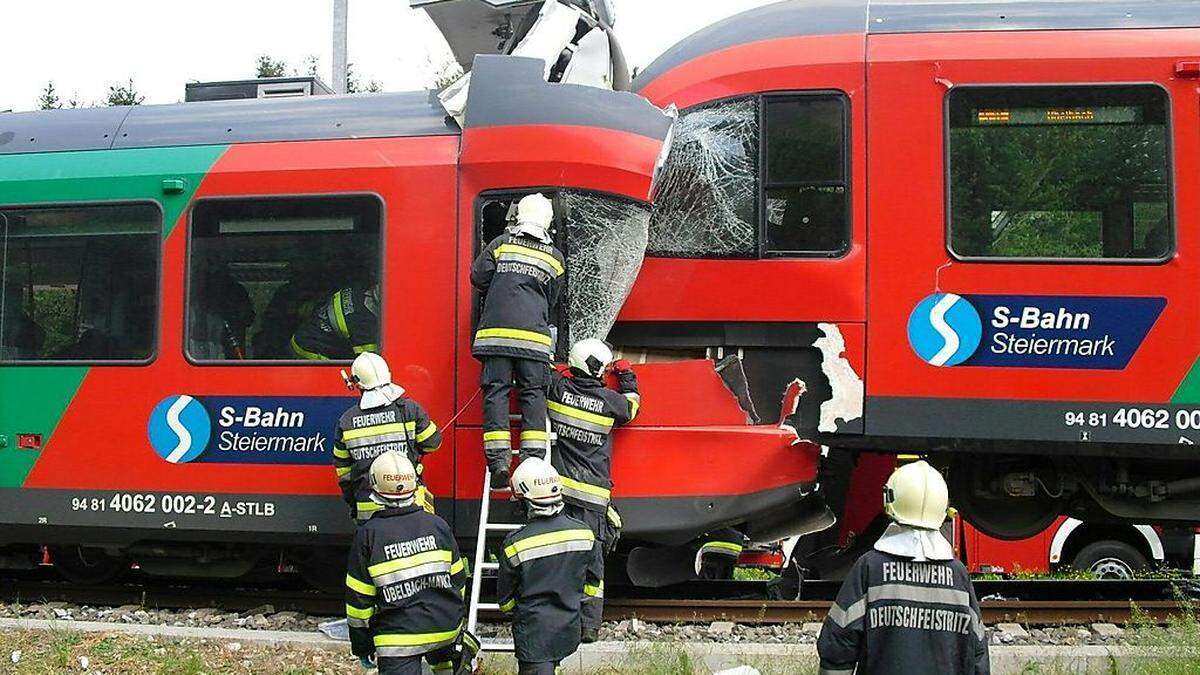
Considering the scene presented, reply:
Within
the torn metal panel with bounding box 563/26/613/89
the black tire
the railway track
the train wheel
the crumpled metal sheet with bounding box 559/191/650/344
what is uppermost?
the torn metal panel with bounding box 563/26/613/89

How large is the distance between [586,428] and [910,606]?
2678 mm

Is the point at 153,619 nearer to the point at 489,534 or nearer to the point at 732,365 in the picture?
the point at 489,534

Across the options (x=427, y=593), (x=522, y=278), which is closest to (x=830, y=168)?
(x=522, y=278)

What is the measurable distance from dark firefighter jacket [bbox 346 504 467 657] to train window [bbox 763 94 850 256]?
2648mm

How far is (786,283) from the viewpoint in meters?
6.40

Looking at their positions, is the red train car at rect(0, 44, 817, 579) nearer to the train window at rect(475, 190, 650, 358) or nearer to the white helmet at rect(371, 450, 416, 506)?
the train window at rect(475, 190, 650, 358)

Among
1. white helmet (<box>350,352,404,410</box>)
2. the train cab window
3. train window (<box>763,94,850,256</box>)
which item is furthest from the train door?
the train cab window

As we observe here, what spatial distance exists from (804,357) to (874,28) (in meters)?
1.85

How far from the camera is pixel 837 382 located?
6.36m

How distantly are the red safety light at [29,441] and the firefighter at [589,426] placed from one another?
10.6ft

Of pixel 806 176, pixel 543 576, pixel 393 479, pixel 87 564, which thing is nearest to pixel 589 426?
pixel 543 576

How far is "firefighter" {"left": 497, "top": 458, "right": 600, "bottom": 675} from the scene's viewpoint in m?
4.91

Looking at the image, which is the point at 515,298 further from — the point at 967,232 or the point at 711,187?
the point at 967,232

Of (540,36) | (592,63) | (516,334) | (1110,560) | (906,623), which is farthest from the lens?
(1110,560)
